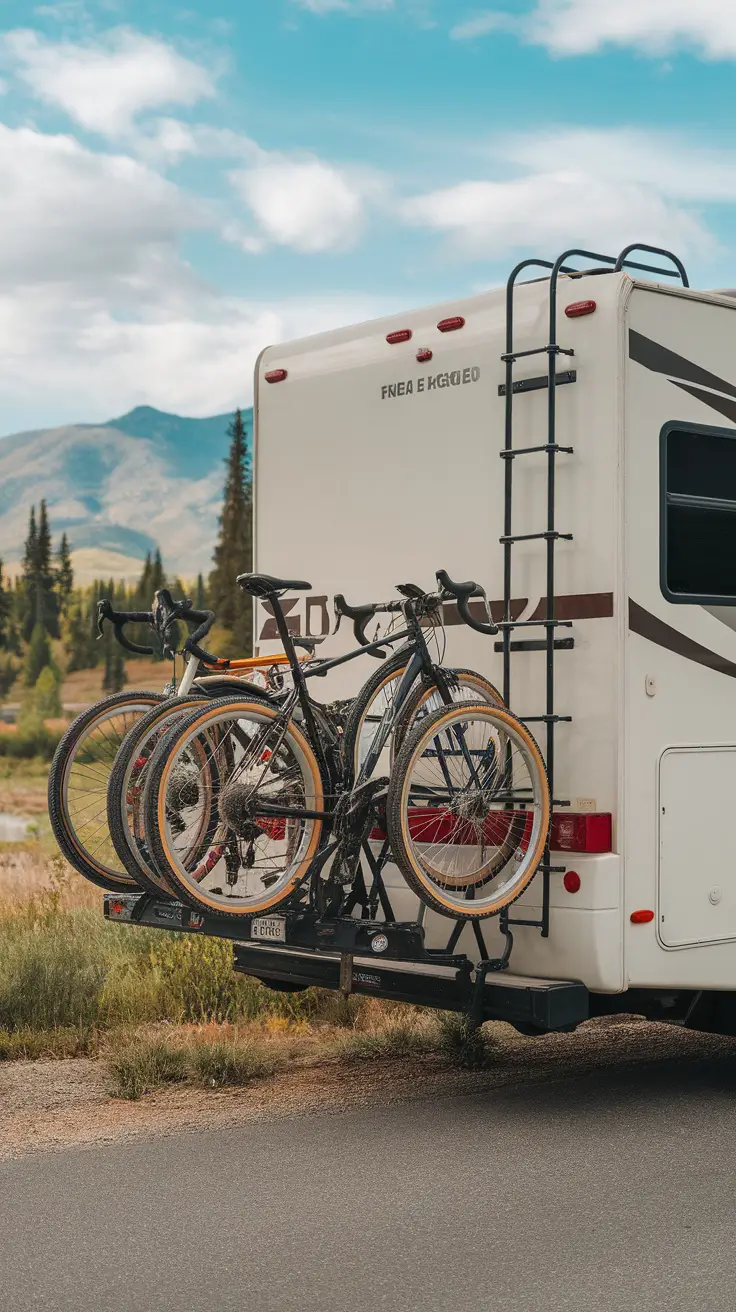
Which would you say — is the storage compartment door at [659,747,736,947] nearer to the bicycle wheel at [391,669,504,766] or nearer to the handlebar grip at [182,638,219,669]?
the bicycle wheel at [391,669,504,766]

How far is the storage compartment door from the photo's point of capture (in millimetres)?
6434

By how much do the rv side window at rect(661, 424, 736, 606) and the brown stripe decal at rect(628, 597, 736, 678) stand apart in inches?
5.8

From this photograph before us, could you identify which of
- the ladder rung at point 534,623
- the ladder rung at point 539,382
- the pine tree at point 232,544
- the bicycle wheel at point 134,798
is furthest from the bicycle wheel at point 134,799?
the pine tree at point 232,544

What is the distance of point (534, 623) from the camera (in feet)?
21.1

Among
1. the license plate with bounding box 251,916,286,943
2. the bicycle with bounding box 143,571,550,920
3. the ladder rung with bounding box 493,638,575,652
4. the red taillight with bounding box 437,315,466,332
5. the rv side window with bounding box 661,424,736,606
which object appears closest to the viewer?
the bicycle with bounding box 143,571,550,920

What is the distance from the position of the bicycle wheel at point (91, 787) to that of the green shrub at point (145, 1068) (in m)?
0.83

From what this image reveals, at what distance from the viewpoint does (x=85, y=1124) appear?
6488 millimetres

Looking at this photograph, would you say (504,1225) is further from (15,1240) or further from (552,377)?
(552,377)

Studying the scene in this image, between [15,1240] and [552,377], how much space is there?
3840 millimetres

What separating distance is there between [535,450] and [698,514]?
78 cm

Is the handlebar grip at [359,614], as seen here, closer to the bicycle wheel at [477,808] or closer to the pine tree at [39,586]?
the bicycle wheel at [477,808]

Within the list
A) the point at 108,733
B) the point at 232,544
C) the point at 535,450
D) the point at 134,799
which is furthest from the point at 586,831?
the point at 232,544

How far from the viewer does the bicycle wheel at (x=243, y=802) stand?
19.5 feet

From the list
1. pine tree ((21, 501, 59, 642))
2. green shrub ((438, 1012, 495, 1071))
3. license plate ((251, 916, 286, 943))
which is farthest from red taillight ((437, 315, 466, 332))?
pine tree ((21, 501, 59, 642))
